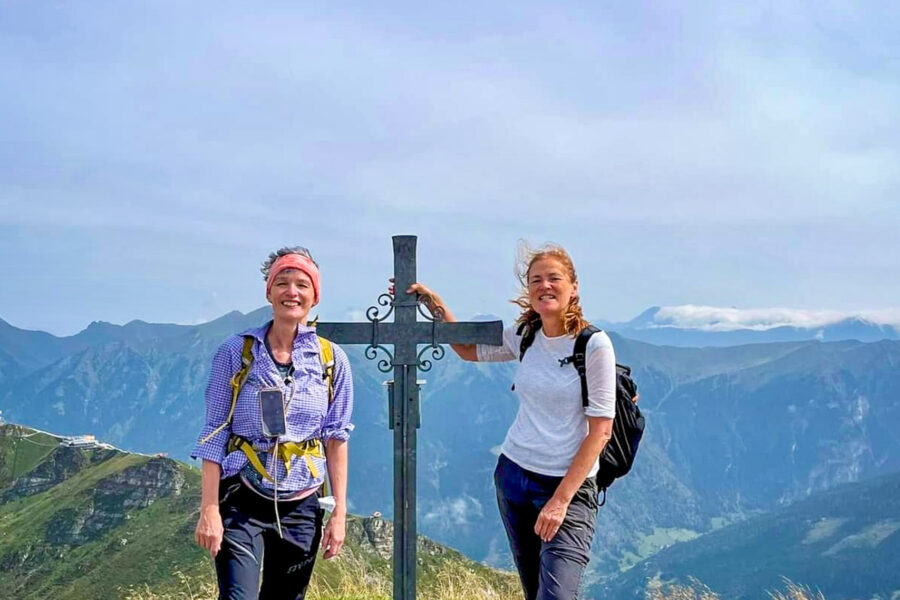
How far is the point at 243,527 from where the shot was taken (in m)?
5.63

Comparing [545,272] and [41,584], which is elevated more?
[545,272]

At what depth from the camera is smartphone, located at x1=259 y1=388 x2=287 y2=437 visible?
5633 millimetres

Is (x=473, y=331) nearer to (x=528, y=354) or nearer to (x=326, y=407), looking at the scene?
(x=528, y=354)

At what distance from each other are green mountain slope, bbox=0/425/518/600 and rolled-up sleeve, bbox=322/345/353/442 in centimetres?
8224

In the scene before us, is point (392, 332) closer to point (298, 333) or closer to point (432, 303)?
point (432, 303)

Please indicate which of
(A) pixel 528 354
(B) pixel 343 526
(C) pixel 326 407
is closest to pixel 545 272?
(A) pixel 528 354

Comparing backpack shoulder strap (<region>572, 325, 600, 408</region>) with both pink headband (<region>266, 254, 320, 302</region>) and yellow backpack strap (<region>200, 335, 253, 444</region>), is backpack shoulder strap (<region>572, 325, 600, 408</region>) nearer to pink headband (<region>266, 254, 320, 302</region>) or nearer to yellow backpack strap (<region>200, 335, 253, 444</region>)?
pink headband (<region>266, 254, 320, 302</region>)

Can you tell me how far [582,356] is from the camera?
239 inches

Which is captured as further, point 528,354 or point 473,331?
point 473,331

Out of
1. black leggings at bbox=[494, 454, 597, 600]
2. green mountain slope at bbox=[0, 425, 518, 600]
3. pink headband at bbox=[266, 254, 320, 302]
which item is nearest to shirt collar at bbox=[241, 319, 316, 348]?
pink headband at bbox=[266, 254, 320, 302]

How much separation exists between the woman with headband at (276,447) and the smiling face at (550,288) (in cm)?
145

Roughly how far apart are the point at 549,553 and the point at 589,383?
1155 mm

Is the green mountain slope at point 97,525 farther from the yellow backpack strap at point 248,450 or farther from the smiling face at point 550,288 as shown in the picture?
the yellow backpack strap at point 248,450

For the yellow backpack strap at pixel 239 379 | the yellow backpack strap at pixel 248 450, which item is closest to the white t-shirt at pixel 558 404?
the yellow backpack strap at pixel 248 450
